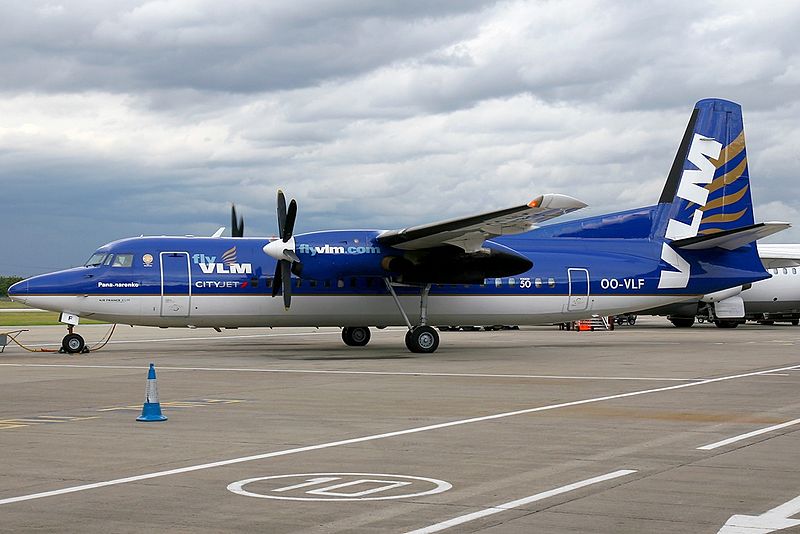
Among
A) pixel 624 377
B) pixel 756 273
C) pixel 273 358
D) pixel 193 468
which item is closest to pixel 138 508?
pixel 193 468

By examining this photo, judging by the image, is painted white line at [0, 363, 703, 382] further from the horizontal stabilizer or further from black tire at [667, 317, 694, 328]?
Result: black tire at [667, 317, 694, 328]

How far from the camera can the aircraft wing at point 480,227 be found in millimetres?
24594

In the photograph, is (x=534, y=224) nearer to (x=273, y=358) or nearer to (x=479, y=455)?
(x=273, y=358)

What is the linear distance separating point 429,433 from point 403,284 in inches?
678

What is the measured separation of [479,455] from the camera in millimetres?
10906

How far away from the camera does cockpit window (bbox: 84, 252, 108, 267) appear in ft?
93.9

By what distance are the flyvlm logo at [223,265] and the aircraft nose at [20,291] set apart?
467 cm

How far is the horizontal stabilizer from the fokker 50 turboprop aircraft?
0.06 meters

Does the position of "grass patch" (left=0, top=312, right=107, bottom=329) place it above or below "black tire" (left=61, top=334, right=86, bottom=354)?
above

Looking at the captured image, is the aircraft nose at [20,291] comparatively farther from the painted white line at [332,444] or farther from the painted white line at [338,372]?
the painted white line at [332,444]

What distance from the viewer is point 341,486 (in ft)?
29.9

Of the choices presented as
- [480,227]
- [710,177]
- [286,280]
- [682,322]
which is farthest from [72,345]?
[682,322]

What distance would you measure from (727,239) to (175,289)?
57.3ft

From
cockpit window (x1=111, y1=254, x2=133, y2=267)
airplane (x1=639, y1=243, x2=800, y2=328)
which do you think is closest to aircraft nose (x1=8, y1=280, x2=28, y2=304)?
cockpit window (x1=111, y1=254, x2=133, y2=267)
